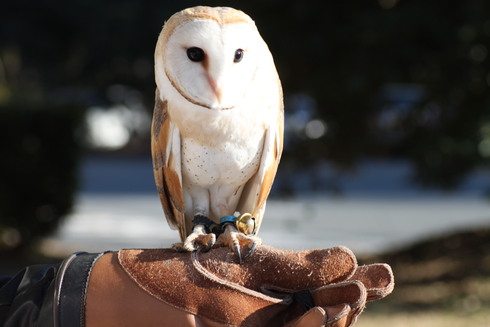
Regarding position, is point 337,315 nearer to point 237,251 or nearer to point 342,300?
point 342,300

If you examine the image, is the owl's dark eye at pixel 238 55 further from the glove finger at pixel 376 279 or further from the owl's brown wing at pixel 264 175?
the glove finger at pixel 376 279

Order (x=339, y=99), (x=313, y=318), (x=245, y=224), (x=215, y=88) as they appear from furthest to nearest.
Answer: (x=339, y=99)
(x=245, y=224)
(x=215, y=88)
(x=313, y=318)

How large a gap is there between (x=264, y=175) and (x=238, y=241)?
262mm

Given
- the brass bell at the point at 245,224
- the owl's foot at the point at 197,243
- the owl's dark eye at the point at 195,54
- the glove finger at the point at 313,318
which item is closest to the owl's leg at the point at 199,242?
the owl's foot at the point at 197,243

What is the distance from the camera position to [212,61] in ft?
5.70

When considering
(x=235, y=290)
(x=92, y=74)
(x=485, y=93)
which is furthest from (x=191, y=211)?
(x=92, y=74)

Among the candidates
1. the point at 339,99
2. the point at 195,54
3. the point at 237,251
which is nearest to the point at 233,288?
the point at 237,251

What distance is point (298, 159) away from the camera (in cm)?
632

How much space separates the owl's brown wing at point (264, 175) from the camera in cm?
193

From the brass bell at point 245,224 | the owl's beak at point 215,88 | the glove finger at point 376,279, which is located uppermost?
the owl's beak at point 215,88

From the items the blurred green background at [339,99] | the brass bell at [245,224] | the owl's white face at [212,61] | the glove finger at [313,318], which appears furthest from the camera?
the blurred green background at [339,99]

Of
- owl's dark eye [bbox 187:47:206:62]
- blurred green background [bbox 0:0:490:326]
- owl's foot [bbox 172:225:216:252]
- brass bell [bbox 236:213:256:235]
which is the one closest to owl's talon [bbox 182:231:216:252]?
owl's foot [bbox 172:225:216:252]

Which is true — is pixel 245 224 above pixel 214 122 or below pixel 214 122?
below

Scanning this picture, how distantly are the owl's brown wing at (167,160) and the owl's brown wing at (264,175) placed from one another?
0.21 meters
